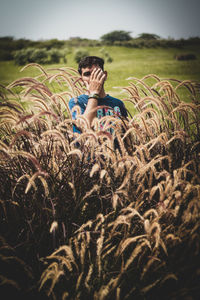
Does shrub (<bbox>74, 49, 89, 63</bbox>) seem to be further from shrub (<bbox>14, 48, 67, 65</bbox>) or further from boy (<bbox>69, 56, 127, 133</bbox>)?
boy (<bbox>69, 56, 127, 133</bbox>)

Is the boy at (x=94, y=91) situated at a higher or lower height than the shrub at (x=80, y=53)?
lower

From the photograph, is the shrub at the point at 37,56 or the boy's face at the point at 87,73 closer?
the boy's face at the point at 87,73

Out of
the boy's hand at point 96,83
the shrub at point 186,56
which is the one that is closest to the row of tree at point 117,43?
the shrub at point 186,56

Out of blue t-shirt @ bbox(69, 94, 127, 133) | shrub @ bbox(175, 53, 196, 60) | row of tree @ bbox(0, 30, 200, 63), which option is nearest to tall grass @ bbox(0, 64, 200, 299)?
blue t-shirt @ bbox(69, 94, 127, 133)

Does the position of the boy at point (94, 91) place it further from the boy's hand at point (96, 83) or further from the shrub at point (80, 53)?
the shrub at point (80, 53)

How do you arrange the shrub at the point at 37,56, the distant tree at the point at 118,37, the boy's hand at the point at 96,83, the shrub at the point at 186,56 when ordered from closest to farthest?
the boy's hand at the point at 96,83 → the shrub at the point at 186,56 → the distant tree at the point at 118,37 → the shrub at the point at 37,56

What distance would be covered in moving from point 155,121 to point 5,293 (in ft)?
3.79

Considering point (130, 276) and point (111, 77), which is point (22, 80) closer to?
point (130, 276)

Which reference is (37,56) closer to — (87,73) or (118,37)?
(118,37)

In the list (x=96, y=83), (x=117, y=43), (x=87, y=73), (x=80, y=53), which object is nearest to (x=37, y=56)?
(x=80, y=53)

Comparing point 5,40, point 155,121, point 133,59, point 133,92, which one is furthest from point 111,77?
point 5,40

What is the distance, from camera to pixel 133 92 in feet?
4.98

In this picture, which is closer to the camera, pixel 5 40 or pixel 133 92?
pixel 133 92

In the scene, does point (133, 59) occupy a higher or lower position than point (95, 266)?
higher
